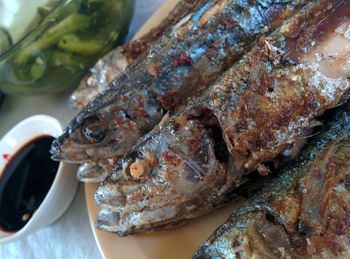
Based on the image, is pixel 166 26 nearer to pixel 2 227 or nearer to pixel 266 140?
pixel 266 140

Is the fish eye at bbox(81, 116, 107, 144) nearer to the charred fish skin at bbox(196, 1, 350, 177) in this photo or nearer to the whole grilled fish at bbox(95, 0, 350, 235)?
the whole grilled fish at bbox(95, 0, 350, 235)

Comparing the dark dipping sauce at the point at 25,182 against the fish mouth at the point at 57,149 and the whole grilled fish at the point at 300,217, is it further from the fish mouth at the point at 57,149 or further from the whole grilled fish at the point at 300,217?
the whole grilled fish at the point at 300,217

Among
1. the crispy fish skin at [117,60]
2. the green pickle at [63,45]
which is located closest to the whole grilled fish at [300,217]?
the crispy fish skin at [117,60]

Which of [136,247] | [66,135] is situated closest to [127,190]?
[136,247]

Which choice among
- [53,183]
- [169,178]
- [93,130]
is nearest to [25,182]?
[53,183]

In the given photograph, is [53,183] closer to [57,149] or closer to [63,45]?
[57,149]

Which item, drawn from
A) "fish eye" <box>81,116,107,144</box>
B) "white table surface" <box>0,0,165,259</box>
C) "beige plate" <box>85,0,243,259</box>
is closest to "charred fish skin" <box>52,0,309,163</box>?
"fish eye" <box>81,116,107,144</box>

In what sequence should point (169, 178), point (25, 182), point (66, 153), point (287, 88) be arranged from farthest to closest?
point (25, 182) → point (66, 153) → point (169, 178) → point (287, 88)
